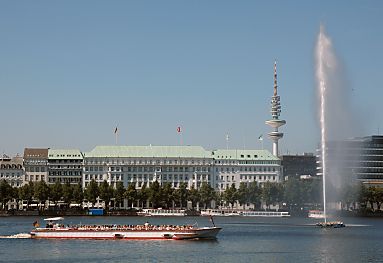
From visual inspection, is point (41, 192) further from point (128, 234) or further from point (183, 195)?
point (128, 234)

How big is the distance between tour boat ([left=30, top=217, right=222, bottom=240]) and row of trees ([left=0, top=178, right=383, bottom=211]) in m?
78.9

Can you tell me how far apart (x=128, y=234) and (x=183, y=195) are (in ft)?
317

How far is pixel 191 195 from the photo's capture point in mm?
190500

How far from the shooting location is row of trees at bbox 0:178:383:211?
571 ft

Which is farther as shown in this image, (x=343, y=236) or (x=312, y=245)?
(x=343, y=236)

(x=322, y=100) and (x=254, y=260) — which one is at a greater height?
(x=322, y=100)

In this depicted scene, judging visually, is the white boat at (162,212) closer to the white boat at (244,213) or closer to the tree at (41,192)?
the white boat at (244,213)

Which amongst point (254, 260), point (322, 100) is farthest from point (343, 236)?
point (254, 260)

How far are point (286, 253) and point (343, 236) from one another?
23644 mm

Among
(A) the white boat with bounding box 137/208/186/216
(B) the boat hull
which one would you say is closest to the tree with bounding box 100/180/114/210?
(A) the white boat with bounding box 137/208/186/216

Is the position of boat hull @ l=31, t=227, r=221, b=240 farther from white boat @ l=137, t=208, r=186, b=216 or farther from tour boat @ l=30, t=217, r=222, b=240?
white boat @ l=137, t=208, r=186, b=216

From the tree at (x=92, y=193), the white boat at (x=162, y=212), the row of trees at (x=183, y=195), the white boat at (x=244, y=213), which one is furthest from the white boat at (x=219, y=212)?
the tree at (x=92, y=193)

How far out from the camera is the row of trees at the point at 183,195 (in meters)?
174

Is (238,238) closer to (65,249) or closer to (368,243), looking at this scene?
(368,243)
